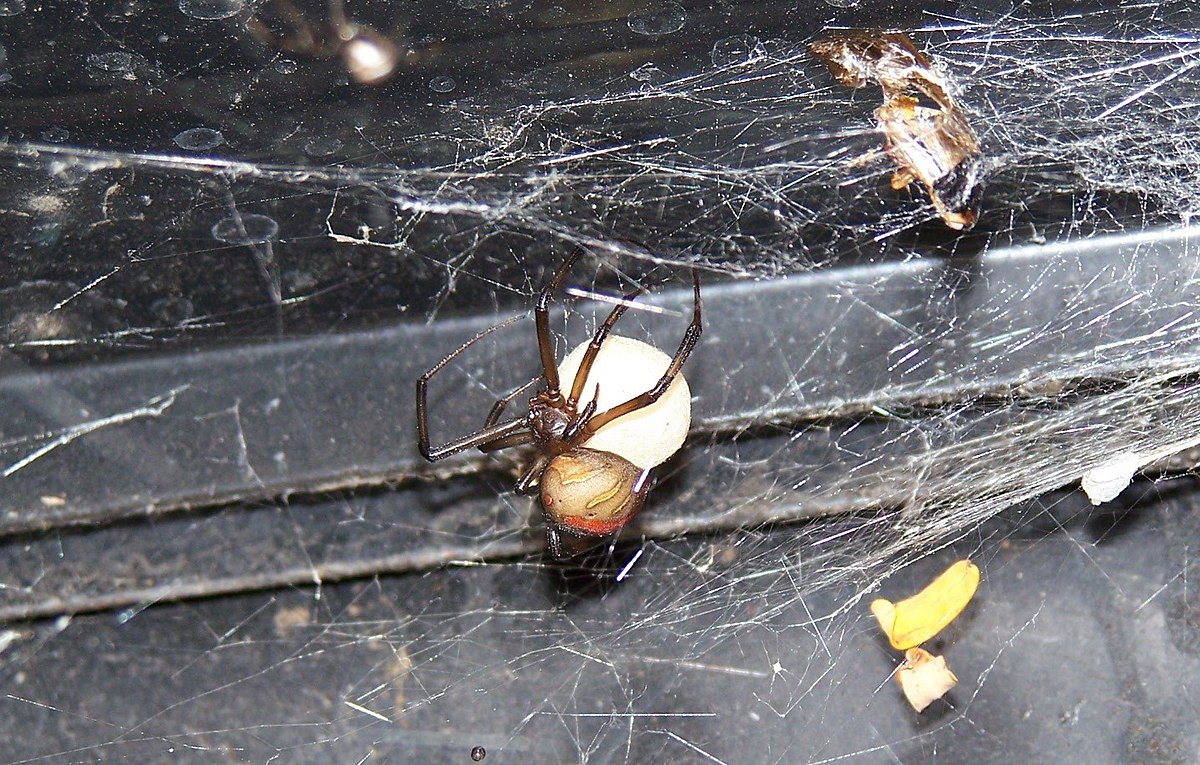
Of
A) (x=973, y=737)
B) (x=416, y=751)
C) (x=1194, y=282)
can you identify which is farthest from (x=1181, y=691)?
(x=416, y=751)

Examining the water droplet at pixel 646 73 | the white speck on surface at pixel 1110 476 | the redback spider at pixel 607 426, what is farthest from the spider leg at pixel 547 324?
the white speck on surface at pixel 1110 476

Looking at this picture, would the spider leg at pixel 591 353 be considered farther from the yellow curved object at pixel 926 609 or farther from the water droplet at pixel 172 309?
the water droplet at pixel 172 309

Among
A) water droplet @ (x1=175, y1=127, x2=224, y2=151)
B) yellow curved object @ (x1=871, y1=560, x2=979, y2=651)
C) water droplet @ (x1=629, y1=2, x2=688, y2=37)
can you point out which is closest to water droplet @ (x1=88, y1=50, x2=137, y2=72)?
water droplet @ (x1=175, y1=127, x2=224, y2=151)

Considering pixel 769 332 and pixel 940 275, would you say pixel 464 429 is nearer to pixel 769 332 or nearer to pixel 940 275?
pixel 769 332

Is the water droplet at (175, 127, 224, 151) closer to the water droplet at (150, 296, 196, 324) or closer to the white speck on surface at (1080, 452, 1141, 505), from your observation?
the water droplet at (150, 296, 196, 324)

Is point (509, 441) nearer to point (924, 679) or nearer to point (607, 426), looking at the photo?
point (607, 426)

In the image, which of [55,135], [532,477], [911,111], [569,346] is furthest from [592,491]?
[55,135]

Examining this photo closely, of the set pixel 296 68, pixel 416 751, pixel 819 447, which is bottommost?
pixel 416 751
